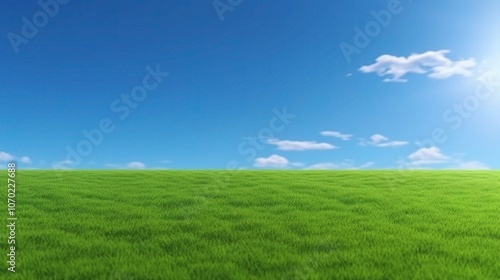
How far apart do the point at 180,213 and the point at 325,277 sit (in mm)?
7160

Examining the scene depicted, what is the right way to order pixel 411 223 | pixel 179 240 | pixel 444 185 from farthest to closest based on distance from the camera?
pixel 444 185
pixel 411 223
pixel 179 240

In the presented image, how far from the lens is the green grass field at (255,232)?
8.74m

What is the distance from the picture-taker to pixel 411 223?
13219 millimetres

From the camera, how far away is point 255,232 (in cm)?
1174

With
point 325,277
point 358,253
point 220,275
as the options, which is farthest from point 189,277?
point 358,253

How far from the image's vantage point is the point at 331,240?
10914mm

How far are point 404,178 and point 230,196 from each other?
471 inches

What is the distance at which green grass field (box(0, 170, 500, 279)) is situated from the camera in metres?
8.74

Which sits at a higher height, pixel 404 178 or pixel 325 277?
pixel 404 178

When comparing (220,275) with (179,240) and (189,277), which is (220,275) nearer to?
(189,277)

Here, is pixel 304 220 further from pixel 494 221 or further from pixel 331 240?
pixel 494 221

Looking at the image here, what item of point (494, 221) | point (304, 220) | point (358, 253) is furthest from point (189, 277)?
point (494, 221)

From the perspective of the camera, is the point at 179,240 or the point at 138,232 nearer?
the point at 179,240

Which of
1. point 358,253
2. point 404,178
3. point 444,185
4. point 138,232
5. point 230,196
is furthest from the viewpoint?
point 404,178
